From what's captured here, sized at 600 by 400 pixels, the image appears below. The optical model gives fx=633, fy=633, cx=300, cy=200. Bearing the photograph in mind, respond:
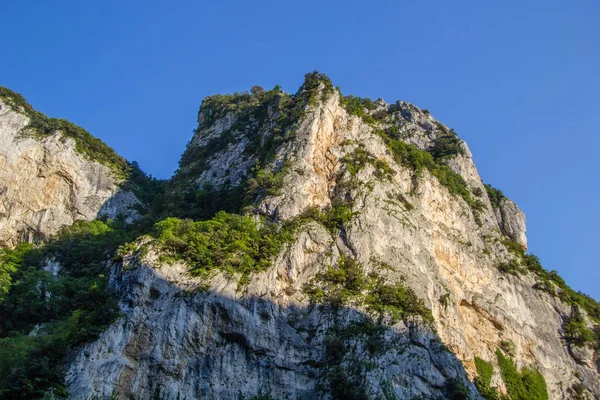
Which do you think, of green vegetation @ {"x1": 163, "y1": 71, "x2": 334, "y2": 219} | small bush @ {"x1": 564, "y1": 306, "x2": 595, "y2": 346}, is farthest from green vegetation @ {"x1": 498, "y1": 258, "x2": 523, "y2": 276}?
green vegetation @ {"x1": 163, "y1": 71, "x2": 334, "y2": 219}

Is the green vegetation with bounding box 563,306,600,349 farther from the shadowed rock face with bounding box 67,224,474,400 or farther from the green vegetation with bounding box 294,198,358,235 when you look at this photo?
the green vegetation with bounding box 294,198,358,235

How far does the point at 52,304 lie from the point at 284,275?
623 inches

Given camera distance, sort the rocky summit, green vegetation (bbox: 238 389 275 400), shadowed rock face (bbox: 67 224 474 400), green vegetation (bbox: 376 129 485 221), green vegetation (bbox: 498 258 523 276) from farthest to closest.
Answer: green vegetation (bbox: 376 129 485 221)
green vegetation (bbox: 498 258 523 276)
the rocky summit
green vegetation (bbox: 238 389 275 400)
shadowed rock face (bbox: 67 224 474 400)

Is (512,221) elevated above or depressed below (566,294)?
above

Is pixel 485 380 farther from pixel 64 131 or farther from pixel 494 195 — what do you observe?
pixel 64 131

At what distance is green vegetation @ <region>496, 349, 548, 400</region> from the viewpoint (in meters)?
40.2

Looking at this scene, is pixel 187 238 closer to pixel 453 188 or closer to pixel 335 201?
pixel 335 201

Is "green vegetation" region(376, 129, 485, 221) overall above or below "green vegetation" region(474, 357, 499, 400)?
above

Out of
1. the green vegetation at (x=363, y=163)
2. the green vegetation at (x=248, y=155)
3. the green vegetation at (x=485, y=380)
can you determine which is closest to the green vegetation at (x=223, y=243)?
the green vegetation at (x=248, y=155)

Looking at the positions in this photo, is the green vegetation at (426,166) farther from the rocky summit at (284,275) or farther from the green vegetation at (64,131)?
the green vegetation at (64,131)

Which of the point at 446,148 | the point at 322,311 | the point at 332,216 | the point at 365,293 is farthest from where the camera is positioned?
the point at 446,148

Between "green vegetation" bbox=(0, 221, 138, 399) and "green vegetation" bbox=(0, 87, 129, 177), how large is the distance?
9346 mm

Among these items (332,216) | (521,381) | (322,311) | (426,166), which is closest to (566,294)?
(521,381)

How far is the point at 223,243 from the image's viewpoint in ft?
125
